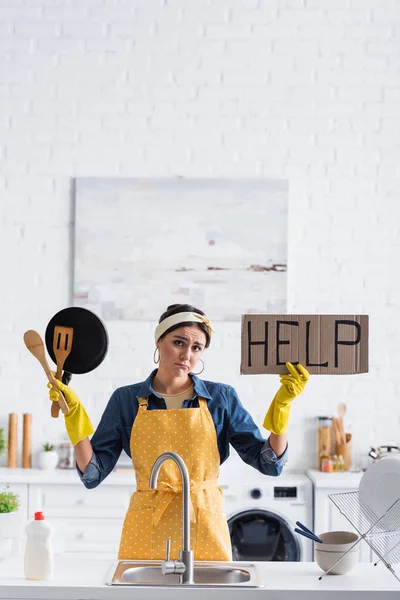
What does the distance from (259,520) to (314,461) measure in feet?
2.00

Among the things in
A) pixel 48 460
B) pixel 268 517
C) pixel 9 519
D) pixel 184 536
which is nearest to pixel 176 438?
pixel 184 536

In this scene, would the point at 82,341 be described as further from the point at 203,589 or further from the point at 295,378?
the point at 203,589

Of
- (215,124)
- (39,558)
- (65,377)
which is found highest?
(215,124)

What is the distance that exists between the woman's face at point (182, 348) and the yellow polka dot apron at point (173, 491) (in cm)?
15

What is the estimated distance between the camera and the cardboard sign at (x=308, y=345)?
97.4 inches

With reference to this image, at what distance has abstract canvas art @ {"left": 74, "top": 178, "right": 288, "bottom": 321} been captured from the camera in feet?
15.9

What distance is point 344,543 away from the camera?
2.42 meters

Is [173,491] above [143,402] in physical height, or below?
below

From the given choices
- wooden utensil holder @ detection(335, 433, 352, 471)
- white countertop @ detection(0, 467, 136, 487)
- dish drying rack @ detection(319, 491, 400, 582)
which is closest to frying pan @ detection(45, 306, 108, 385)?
dish drying rack @ detection(319, 491, 400, 582)

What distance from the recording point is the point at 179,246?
485 centimetres

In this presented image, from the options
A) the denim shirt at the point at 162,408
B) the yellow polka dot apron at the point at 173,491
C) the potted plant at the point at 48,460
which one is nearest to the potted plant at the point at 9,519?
the denim shirt at the point at 162,408

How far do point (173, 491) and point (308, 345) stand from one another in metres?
0.65

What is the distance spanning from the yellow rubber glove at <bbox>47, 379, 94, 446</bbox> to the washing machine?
1834mm

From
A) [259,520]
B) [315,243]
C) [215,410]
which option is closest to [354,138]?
[315,243]
